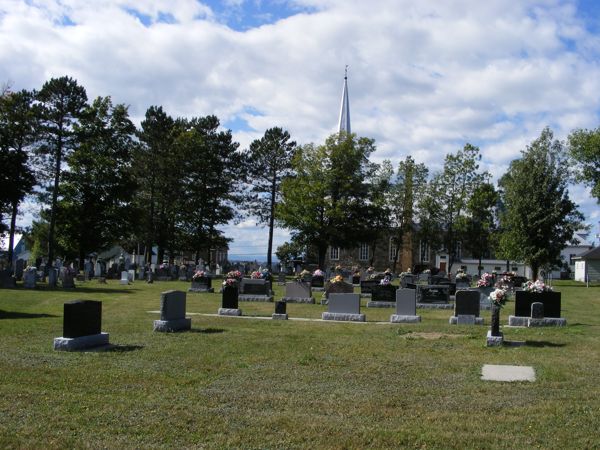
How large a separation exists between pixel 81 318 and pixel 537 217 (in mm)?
38689

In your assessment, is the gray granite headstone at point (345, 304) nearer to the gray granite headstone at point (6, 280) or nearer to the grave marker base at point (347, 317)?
the grave marker base at point (347, 317)

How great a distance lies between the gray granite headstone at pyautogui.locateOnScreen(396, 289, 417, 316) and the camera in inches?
710

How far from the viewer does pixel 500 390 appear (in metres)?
8.41

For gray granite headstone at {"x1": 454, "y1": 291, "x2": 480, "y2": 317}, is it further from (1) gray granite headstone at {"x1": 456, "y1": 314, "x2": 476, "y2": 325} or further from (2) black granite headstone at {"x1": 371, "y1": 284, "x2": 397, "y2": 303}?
(2) black granite headstone at {"x1": 371, "y1": 284, "x2": 397, "y2": 303}

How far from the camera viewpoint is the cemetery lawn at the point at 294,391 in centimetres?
627

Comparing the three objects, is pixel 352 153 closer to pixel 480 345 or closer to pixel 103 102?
pixel 103 102

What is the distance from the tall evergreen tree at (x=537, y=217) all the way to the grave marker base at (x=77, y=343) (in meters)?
37.6

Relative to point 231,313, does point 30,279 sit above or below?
above

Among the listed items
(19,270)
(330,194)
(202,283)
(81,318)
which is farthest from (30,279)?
(330,194)

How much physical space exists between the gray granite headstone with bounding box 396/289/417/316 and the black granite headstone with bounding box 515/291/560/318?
2727 millimetres

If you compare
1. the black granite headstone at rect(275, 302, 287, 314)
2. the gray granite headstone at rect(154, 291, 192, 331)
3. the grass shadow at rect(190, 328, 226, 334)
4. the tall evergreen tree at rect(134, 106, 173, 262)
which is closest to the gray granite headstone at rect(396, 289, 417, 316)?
the black granite headstone at rect(275, 302, 287, 314)

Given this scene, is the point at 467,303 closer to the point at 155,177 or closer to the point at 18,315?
the point at 18,315

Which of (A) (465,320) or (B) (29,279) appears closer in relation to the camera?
(A) (465,320)

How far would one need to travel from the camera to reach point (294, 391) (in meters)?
8.31
